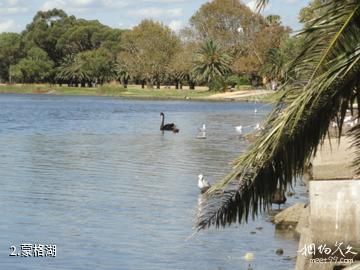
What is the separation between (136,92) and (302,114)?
108771 millimetres

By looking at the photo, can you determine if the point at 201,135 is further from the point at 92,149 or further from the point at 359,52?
the point at 359,52

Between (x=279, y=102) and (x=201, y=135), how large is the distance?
3442cm

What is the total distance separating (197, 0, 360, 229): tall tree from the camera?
5.39 m

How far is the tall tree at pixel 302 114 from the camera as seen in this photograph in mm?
5391

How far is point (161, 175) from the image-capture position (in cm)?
2380

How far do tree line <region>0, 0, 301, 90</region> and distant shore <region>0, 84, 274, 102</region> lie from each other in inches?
78.3

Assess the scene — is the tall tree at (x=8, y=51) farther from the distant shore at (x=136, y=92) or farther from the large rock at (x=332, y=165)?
the large rock at (x=332, y=165)

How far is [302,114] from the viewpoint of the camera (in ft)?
17.8

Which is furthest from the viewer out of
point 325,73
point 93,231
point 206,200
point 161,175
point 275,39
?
point 275,39

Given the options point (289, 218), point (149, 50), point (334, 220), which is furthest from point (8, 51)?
point (334, 220)

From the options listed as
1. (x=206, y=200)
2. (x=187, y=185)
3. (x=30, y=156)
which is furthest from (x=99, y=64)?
(x=206, y=200)

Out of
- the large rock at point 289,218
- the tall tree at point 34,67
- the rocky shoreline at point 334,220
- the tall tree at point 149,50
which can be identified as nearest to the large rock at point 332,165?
the large rock at point 289,218

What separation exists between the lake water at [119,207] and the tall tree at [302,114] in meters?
0.52

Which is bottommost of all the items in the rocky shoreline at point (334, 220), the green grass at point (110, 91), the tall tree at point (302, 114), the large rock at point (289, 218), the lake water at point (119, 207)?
the green grass at point (110, 91)
